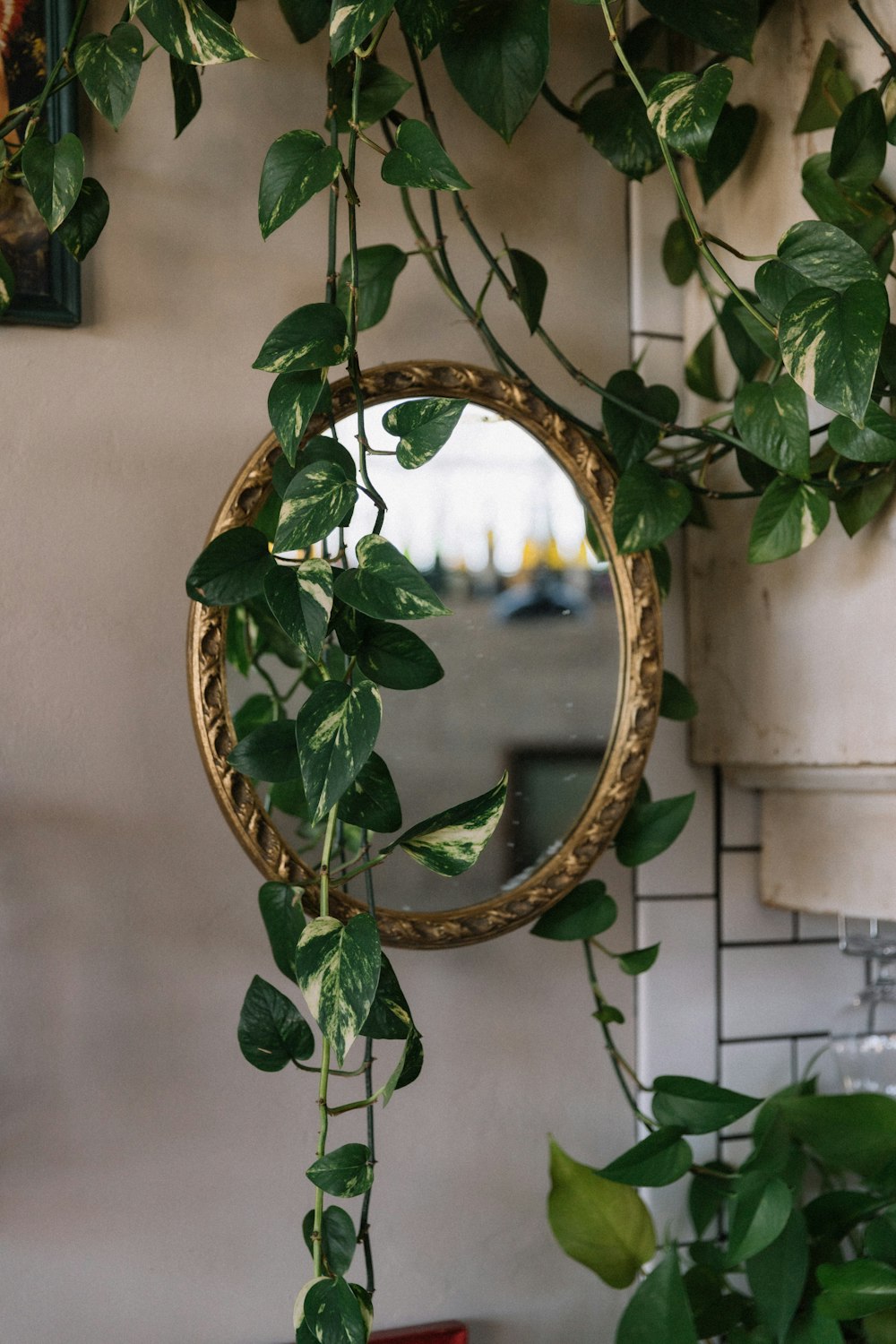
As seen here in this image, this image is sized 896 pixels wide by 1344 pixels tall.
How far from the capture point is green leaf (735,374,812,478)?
894 mm

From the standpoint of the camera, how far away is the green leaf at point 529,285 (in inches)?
40.3

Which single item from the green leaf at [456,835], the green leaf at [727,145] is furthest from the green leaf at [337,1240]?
the green leaf at [727,145]

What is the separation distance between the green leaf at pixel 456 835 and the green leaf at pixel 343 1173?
0.08 m

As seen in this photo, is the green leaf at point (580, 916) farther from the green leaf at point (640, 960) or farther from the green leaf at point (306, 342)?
the green leaf at point (306, 342)

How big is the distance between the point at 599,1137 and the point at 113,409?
0.82 metres

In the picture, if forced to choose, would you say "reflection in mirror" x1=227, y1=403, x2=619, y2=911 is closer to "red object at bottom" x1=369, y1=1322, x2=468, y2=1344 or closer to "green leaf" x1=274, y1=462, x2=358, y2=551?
"green leaf" x1=274, y1=462, x2=358, y2=551

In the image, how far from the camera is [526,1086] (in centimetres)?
114

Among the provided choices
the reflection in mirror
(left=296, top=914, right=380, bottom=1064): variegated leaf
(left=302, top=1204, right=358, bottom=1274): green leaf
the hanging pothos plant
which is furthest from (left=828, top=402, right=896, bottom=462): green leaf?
(left=302, top=1204, right=358, bottom=1274): green leaf

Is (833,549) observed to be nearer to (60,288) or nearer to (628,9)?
(628,9)

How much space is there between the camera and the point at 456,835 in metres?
0.78

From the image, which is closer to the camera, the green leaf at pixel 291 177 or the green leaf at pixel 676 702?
the green leaf at pixel 291 177

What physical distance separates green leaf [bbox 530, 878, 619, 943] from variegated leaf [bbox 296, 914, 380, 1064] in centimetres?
37

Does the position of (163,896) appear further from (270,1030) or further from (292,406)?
(292,406)

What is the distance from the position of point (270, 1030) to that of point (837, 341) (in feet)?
1.98
